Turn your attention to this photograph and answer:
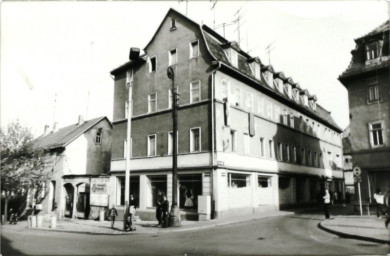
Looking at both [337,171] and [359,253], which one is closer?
[359,253]

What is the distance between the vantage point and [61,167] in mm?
31844

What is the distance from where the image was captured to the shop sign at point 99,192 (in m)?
25.2

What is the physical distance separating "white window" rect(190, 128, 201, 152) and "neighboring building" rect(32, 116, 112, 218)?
30.5ft

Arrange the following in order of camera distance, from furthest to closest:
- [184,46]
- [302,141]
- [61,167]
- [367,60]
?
[302,141], [61,167], [184,46], [367,60]

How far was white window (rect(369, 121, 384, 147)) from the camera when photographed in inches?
808

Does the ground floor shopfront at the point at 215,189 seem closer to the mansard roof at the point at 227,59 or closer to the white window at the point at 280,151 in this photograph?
the white window at the point at 280,151

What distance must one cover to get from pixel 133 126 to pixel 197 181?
8.44 metres

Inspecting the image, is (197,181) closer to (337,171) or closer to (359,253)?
(359,253)

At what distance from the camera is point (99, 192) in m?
25.7

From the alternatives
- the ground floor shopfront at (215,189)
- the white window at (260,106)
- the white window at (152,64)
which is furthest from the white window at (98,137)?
the white window at (260,106)

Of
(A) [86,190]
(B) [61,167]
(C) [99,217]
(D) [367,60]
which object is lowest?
(C) [99,217]

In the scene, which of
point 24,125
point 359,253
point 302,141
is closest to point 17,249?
point 359,253

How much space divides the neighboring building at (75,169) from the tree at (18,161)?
68.1 inches

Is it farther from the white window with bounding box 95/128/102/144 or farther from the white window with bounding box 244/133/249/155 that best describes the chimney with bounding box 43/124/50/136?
the white window with bounding box 244/133/249/155
